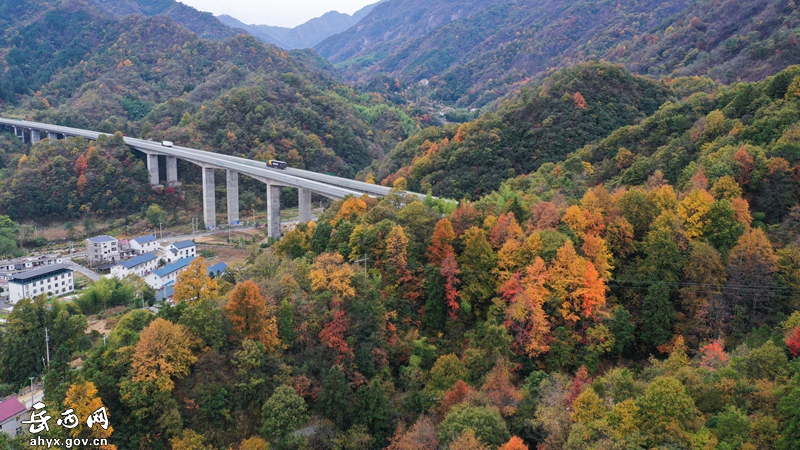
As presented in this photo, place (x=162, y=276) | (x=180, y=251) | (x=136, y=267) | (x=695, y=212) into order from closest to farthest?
(x=695, y=212) → (x=162, y=276) → (x=136, y=267) → (x=180, y=251)

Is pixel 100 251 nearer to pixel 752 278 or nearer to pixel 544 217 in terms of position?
pixel 544 217

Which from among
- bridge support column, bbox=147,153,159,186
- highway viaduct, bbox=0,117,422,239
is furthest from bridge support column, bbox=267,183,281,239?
bridge support column, bbox=147,153,159,186

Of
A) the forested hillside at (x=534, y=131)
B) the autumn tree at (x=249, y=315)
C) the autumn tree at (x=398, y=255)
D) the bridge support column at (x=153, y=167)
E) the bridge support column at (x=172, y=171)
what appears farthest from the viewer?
the bridge support column at (x=172, y=171)

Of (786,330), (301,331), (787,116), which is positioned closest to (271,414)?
(301,331)

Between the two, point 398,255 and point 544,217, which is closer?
point 398,255

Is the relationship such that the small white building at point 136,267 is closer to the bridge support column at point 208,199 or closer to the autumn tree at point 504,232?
the bridge support column at point 208,199

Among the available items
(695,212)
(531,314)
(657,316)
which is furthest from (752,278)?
(531,314)

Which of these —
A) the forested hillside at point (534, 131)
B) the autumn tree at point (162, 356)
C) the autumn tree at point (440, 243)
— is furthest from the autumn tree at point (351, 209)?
the autumn tree at point (162, 356)
